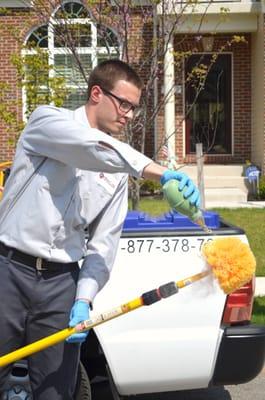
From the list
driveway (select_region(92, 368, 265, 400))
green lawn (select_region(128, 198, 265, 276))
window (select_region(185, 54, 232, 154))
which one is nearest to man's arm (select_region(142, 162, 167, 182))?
driveway (select_region(92, 368, 265, 400))

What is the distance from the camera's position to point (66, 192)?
2566mm

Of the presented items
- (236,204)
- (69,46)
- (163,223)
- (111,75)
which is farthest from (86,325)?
(236,204)

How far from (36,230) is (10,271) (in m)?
0.19

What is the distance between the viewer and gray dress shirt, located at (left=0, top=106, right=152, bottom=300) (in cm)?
234

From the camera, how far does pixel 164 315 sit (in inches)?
135

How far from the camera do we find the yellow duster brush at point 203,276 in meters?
2.47

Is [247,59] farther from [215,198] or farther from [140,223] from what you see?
[140,223]

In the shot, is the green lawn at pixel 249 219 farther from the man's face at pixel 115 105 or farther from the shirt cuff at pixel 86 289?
the man's face at pixel 115 105

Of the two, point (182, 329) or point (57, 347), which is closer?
point (57, 347)

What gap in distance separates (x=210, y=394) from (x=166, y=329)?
4.34ft

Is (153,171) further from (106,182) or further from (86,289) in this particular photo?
(86,289)

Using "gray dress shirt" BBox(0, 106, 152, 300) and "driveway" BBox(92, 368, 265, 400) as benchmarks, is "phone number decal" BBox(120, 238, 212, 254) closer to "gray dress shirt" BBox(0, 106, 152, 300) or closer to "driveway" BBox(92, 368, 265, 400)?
"gray dress shirt" BBox(0, 106, 152, 300)

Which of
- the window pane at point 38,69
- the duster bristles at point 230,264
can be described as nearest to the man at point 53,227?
the duster bristles at point 230,264

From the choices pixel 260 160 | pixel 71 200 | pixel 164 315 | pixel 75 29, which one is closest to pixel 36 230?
pixel 71 200
